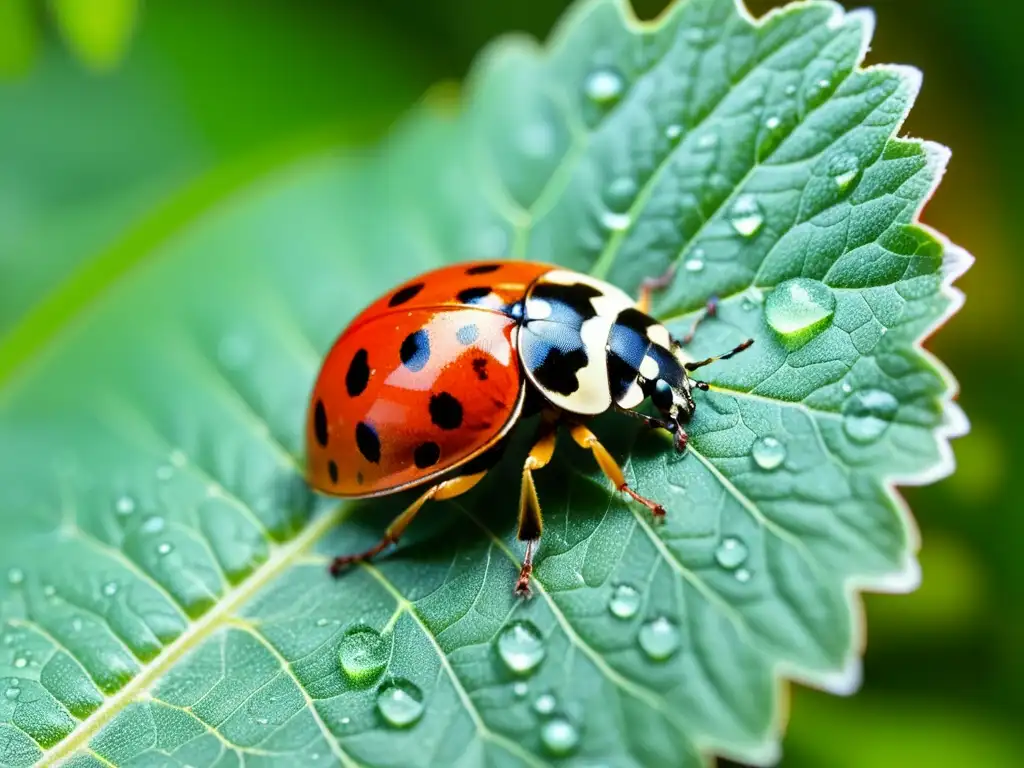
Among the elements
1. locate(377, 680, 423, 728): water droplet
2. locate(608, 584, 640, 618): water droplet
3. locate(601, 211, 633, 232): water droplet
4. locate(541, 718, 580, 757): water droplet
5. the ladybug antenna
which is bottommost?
locate(541, 718, 580, 757): water droplet

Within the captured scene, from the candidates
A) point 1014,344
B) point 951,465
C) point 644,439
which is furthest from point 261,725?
point 1014,344

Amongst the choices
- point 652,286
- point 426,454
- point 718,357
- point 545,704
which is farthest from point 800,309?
point 545,704

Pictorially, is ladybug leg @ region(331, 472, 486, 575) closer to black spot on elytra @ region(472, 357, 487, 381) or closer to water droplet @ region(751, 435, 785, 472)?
black spot on elytra @ region(472, 357, 487, 381)

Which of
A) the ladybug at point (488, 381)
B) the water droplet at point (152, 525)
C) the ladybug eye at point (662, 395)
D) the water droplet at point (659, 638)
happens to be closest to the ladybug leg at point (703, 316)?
the ladybug at point (488, 381)

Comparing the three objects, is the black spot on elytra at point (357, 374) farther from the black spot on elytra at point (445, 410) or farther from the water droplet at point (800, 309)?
the water droplet at point (800, 309)

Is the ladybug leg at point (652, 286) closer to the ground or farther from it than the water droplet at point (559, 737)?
farther from it

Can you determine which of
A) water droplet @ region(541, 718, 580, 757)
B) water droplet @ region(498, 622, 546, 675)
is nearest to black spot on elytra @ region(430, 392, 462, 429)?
water droplet @ region(498, 622, 546, 675)

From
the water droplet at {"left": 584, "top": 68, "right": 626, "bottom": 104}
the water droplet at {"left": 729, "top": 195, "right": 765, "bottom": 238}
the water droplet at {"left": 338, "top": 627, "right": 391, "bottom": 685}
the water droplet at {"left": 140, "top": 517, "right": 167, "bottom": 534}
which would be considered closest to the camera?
the water droplet at {"left": 338, "top": 627, "right": 391, "bottom": 685}

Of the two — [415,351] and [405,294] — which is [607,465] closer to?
[415,351]
